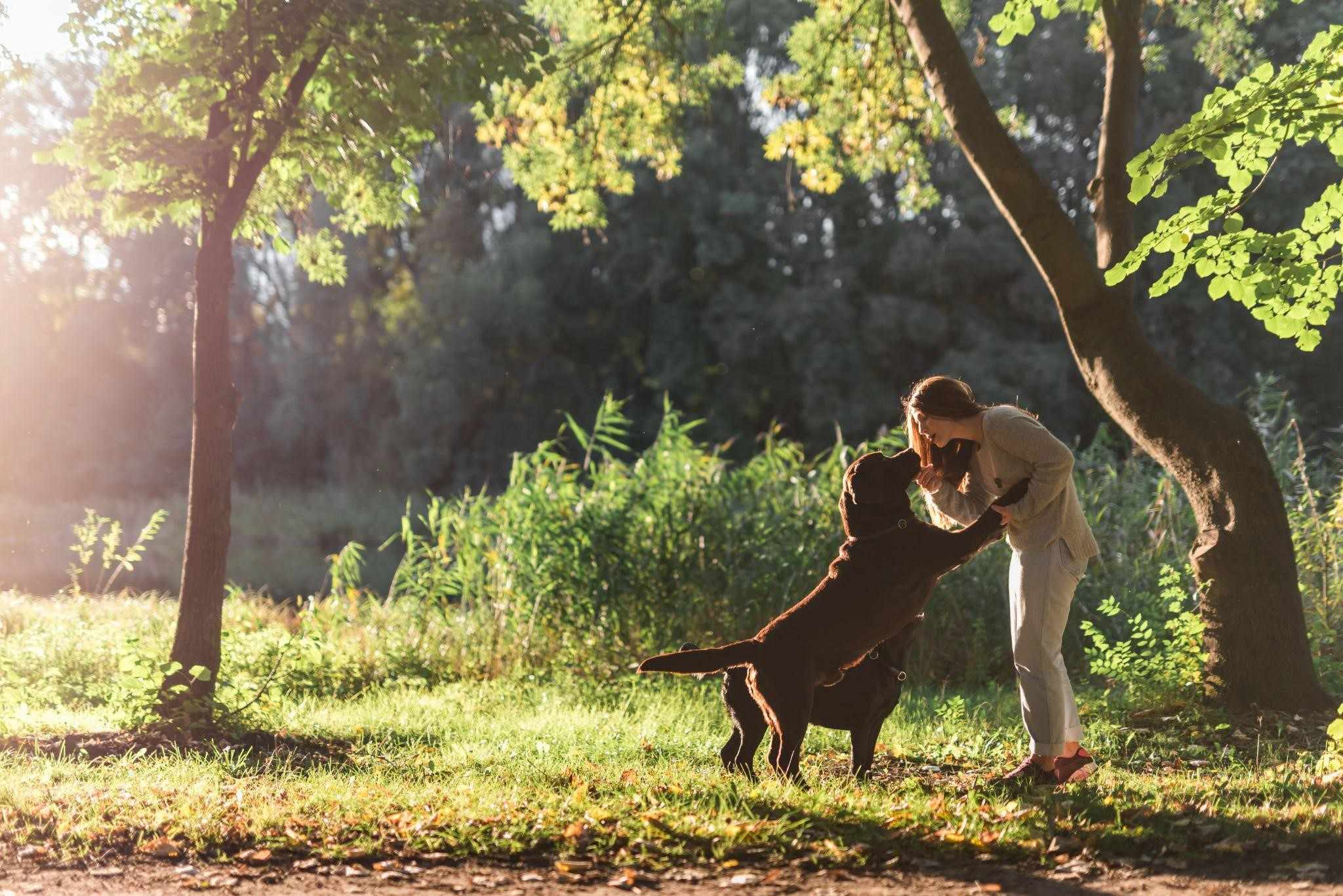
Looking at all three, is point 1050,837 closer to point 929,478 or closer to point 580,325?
point 929,478

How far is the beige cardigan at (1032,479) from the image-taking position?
4977mm

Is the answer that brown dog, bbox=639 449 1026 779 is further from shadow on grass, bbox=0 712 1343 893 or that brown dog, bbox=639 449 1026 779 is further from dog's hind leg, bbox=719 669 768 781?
shadow on grass, bbox=0 712 1343 893

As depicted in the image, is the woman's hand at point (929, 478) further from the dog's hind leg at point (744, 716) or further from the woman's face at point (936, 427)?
the dog's hind leg at point (744, 716)

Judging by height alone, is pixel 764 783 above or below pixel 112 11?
below

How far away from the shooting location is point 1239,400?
22.3m

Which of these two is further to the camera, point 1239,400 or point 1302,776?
point 1239,400

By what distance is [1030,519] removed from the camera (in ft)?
16.7

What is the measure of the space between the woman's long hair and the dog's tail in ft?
3.48

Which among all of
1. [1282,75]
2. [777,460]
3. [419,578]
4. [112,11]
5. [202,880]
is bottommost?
[202,880]

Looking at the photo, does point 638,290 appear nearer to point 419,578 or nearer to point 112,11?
point 419,578

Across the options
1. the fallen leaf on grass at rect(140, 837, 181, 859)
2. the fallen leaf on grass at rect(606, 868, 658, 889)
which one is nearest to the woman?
the fallen leaf on grass at rect(606, 868, 658, 889)

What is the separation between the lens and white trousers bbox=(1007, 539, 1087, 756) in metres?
5.11

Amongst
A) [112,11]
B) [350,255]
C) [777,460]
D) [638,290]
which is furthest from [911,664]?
[350,255]

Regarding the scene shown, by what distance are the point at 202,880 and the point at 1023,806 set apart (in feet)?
10.1
